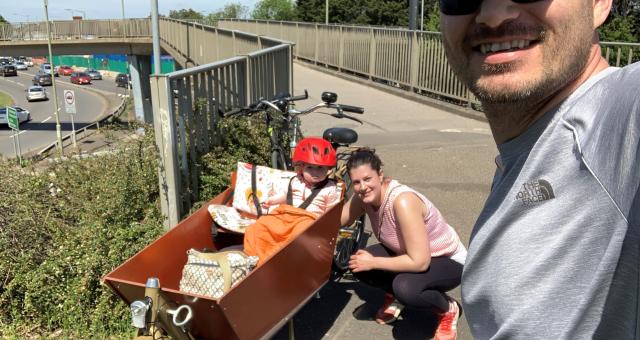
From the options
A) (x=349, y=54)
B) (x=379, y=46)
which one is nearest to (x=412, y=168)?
(x=379, y=46)

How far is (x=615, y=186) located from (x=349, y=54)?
16.3m

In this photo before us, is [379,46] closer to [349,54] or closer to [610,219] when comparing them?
[349,54]

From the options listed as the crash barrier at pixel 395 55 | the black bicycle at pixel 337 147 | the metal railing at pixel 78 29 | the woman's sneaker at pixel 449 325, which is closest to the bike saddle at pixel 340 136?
the black bicycle at pixel 337 147

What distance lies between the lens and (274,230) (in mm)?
3461

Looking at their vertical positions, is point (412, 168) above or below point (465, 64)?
below

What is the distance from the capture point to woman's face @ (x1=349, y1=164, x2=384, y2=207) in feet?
11.5

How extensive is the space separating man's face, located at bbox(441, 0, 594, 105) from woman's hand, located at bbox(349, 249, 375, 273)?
249 cm

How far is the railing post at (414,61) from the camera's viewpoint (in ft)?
40.8

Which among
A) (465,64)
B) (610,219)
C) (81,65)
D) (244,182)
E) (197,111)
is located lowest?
(81,65)

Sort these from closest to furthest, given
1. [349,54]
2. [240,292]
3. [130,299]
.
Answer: [240,292] → [130,299] → [349,54]

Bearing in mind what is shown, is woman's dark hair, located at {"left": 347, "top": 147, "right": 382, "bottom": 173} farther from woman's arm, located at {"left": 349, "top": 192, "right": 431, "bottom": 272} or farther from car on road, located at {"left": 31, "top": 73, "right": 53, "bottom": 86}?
car on road, located at {"left": 31, "top": 73, "right": 53, "bottom": 86}

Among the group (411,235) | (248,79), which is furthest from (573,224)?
(248,79)

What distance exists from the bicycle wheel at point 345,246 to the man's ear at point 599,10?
3.02 meters

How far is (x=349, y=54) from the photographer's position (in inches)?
658
